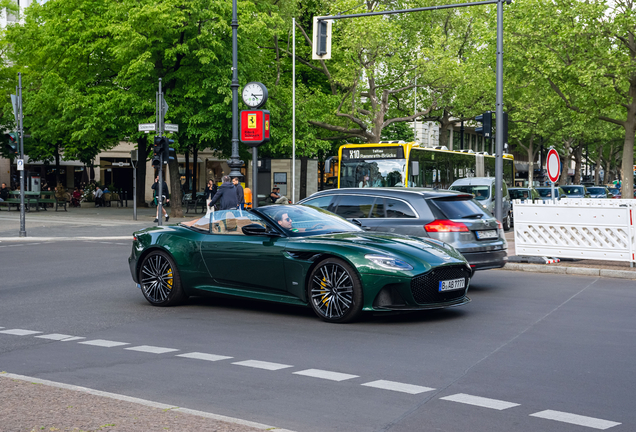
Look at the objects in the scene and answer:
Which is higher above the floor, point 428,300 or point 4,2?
point 4,2

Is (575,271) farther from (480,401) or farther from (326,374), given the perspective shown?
(480,401)

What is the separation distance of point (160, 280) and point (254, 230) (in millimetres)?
1687

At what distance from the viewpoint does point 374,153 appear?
27422 mm

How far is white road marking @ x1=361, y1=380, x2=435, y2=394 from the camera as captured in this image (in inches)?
226

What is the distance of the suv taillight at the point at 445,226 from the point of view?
11391 mm

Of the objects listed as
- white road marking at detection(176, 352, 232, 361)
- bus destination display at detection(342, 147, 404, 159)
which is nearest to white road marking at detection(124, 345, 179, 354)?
white road marking at detection(176, 352, 232, 361)

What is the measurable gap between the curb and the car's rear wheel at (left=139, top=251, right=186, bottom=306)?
7386mm

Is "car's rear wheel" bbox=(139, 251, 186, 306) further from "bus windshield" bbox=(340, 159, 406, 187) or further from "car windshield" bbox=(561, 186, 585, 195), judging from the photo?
"car windshield" bbox=(561, 186, 585, 195)

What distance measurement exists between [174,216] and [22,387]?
93.1 ft

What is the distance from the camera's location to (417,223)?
1159 cm

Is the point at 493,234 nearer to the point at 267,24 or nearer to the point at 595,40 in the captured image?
the point at 595,40

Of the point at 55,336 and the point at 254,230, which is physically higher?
the point at 254,230

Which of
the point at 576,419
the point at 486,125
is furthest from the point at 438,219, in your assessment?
the point at 486,125

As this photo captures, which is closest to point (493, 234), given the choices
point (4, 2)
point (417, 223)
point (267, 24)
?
point (417, 223)
